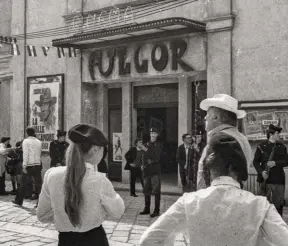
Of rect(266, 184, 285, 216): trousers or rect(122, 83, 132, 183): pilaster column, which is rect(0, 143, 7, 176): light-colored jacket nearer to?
rect(122, 83, 132, 183): pilaster column

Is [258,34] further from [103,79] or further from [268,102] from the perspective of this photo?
[103,79]

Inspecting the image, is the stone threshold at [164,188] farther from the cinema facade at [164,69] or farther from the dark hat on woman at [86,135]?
the dark hat on woman at [86,135]

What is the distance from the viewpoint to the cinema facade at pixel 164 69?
11914 millimetres

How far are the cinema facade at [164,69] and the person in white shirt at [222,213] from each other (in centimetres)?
940

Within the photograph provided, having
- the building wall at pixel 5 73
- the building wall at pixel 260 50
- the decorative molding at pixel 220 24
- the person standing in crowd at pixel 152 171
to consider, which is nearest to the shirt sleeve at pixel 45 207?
the person standing in crowd at pixel 152 171

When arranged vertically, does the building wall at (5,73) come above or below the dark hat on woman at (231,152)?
above

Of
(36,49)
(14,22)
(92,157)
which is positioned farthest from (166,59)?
(92,157)

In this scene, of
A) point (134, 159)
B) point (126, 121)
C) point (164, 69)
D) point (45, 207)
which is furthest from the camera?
point (126, 121)

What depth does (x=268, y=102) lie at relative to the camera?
11.7 m

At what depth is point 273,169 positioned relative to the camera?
8711mm

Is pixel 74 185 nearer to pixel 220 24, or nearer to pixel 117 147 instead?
pixel 220 24

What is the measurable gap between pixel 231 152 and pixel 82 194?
1.26 metres

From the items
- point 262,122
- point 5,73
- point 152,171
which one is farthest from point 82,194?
point 5,73

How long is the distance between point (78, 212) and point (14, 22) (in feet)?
49.6
